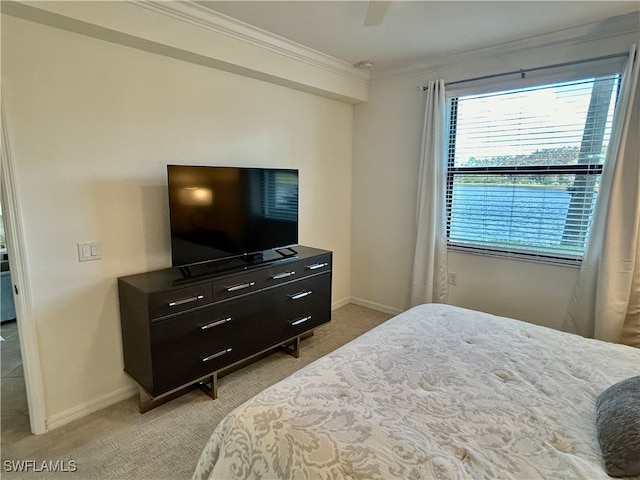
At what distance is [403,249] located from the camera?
387cm

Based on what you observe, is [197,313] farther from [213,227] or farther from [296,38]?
[296,38]

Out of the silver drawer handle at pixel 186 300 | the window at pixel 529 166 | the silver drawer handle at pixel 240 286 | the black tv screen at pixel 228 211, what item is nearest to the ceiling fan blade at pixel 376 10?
the black tv screen at pixel 228 211

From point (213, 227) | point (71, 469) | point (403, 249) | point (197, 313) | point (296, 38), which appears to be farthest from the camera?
point (403, 249)

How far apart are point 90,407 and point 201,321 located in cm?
91

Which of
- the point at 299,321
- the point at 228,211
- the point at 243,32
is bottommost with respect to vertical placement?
the point at 299,321

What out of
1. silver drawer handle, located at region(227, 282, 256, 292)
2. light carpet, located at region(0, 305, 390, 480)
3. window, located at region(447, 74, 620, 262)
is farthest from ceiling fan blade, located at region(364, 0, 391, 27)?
light carpet, located at region(0, 305, 390, 480)

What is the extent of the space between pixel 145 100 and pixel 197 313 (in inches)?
58.3

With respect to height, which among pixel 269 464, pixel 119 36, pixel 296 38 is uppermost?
pixel 296 38

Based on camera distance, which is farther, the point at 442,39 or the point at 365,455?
the point at 442,39

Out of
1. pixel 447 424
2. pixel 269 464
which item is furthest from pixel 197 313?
pixel 447 424

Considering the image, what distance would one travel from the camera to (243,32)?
261 centimetres

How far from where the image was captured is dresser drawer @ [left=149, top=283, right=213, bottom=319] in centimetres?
209

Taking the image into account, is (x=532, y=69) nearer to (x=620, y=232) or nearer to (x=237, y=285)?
(x=620, y=232)

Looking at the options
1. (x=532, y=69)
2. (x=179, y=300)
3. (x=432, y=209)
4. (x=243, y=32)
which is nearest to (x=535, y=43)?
(x=532, y=69)
